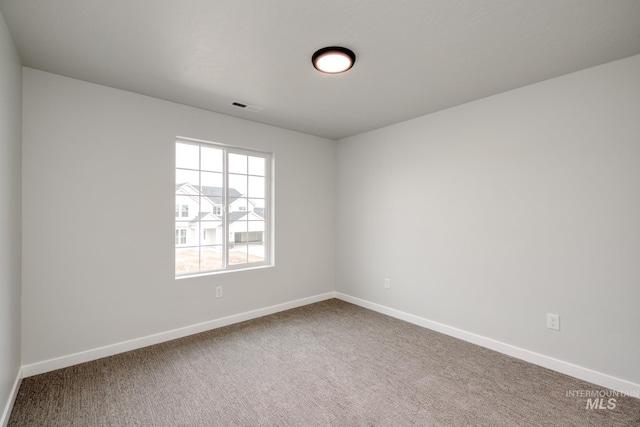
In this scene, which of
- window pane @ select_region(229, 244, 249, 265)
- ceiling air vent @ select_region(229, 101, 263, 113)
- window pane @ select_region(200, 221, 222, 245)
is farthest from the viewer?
window pane @ select_region(229, 244, 249, 265)

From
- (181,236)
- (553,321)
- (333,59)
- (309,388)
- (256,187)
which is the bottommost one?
(309,388)

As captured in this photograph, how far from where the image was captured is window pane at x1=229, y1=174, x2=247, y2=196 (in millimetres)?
3736

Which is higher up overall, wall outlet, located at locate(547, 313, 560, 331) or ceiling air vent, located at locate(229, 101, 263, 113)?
ceiling air vent, located at locate(229, 101, 263, 113)

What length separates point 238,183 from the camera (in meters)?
3.80

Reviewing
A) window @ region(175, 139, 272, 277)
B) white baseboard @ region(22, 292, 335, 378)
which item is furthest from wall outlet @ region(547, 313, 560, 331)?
window @ region(175, 139, 272, 277)

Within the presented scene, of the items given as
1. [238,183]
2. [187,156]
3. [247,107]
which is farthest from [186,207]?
[247,107]

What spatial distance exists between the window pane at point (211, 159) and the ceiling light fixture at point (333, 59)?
1.79m

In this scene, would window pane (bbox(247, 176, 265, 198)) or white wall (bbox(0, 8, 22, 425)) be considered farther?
window pane (bbox(247, 176, 265, 198))

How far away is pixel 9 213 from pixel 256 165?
7.88 ft

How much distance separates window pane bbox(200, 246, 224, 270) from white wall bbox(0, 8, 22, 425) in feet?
4.97

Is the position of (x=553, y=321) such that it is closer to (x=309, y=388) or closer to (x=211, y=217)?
(x=309, y=388)
